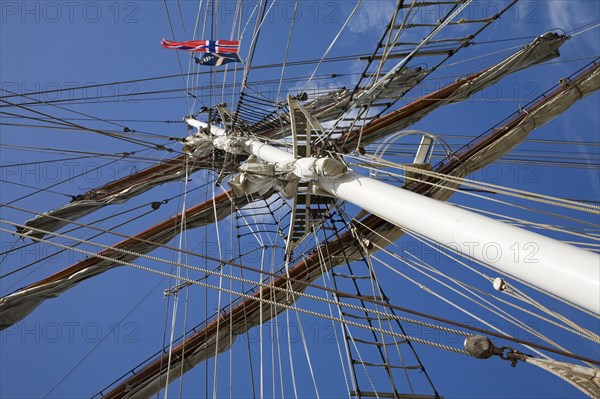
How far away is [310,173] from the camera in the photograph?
511 cm

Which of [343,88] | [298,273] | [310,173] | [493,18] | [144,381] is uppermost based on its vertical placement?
[343,88]

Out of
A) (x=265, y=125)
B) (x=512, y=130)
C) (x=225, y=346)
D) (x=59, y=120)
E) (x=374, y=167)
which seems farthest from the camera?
(x=265, y=125)

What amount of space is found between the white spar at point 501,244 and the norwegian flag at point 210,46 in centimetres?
612

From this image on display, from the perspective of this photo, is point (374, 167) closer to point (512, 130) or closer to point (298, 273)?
point (298, 273)

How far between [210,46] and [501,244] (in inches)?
312

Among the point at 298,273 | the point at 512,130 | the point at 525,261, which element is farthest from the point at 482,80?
the point at 525,261

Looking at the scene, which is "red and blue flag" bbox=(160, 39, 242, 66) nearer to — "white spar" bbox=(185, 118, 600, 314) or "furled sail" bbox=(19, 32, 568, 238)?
"furled sail" bbox=(19, 32, 568, 238)

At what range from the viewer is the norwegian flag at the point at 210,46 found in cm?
939

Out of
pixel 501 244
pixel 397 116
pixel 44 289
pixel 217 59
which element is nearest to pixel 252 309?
pixel 44 289

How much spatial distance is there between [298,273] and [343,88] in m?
7.96

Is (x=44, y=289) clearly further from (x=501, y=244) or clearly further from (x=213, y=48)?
(x=501, y=244)

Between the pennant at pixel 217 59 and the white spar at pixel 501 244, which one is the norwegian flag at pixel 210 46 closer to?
the pennant at pixel 217 59

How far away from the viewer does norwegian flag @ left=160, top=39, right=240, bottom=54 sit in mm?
9391

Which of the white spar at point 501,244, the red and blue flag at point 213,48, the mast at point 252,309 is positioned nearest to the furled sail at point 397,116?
the mast at point 252,309
